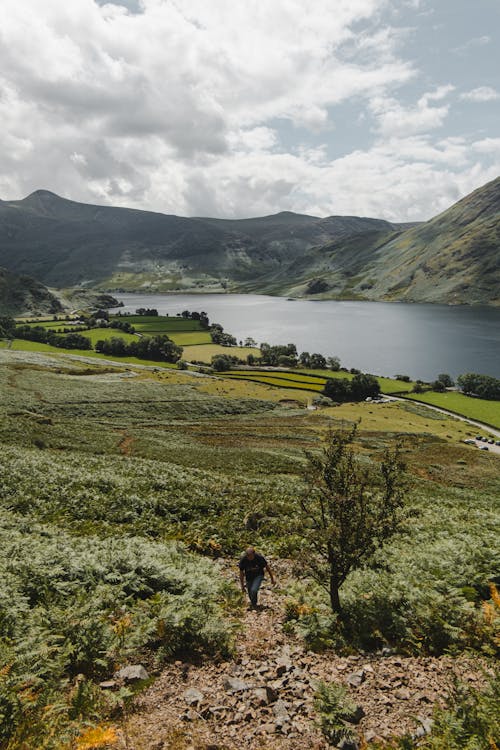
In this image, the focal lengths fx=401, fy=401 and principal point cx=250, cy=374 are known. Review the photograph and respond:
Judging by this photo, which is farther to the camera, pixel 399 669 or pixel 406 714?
pixel 399 669

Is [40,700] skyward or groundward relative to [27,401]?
skyward

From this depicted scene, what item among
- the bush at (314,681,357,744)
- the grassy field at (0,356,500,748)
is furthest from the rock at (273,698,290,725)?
the grassy field at (0,356,500,748)

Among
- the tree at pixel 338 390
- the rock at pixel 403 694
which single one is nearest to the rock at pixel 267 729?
the rock at pixel 403 694

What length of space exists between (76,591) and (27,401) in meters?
64.9

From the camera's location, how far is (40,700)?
8.78 metres

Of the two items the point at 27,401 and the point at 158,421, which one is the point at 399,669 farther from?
the point at 27,401

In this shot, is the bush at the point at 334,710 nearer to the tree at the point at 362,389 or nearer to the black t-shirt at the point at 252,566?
the black t-shirt at the point at 252,566

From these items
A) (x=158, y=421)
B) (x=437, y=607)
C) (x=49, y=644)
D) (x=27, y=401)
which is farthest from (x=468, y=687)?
(x=27, y=401)

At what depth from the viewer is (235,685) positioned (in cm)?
1013

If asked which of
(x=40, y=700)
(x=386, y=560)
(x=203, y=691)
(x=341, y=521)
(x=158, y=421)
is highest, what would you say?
(x=341, y=521)

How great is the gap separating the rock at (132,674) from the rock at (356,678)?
206 inches

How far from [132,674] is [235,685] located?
265 centimetres

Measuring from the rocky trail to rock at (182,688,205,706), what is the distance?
0.02 metres

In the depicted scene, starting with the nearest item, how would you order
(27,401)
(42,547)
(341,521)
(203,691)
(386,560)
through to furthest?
(203,691) → (341,521) → (42,547) → (386,560) → (27,401)
